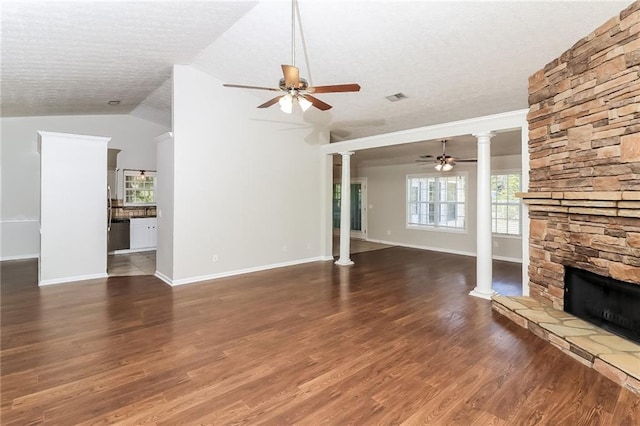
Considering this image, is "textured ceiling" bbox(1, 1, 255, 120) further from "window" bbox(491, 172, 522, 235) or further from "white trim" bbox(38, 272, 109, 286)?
"window" bbox(491, 172, 522, 235)

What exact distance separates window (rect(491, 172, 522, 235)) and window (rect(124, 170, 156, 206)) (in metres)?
8.57

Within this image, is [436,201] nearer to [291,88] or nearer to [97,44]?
[291,88]

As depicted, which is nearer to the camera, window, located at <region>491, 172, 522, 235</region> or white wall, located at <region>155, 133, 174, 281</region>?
white wall, located at <region>155, 133, 174, 281</region>

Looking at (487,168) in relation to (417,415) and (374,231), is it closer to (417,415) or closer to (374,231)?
(417,415)

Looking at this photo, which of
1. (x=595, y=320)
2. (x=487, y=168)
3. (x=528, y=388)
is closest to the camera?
(x=528, y=388)

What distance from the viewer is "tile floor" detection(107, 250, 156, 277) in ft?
19.9

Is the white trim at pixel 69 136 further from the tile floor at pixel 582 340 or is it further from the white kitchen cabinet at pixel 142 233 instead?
the tile floor at pixel 582 340

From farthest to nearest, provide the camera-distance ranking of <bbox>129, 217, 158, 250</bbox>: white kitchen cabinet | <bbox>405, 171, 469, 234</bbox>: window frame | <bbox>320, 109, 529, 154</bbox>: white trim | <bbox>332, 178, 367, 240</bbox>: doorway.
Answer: <bbox>332, 178, 367, 240</bbox>: doorway, <bbox>405, 171, 469, 234</bbox>: window frame, <bbox>129, 217, 158, 250</bbox>: white kitchen cabinet, <bbox>320, 109, 529, 154</bbox>: white trim

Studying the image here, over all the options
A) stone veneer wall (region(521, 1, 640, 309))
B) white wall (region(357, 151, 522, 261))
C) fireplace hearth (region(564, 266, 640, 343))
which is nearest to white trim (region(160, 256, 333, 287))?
white wall (region(357, 151, 522, 261))

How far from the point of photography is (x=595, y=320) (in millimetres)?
3291

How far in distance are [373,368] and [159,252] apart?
4557 mm

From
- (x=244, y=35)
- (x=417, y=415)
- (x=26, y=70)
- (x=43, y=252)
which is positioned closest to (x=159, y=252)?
(x=43, y=252)

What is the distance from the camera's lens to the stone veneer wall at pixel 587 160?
2908 mm

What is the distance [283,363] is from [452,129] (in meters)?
4.08
